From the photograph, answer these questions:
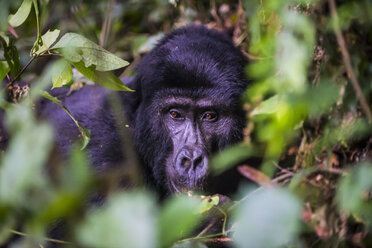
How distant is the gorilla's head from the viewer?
10.3 ft

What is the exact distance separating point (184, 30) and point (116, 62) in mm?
1629

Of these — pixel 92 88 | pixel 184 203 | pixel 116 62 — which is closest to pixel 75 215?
pixel 184 203

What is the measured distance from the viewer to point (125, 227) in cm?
93

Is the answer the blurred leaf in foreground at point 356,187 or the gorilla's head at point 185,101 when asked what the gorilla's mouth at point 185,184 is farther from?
the blurred leaf in foreground at point 356,187

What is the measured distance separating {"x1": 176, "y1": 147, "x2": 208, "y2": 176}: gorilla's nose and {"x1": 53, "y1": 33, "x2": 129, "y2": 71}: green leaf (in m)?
0.95

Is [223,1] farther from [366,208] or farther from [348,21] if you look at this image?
[366,208]

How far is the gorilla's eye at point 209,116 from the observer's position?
325 cm

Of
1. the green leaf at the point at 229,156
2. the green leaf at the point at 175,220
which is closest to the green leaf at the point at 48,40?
the green leaf at the point at 229,156

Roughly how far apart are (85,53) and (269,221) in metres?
1.29

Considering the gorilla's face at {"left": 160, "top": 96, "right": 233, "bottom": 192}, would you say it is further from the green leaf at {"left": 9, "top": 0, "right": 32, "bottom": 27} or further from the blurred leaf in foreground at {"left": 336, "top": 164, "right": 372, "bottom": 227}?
the blurred leaf in foreground at {"left": 336, "top": 164, "right": 372, "bottom": 227}

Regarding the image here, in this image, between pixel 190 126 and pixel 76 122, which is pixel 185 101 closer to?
pixel 190 126

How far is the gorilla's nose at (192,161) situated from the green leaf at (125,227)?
1.74m

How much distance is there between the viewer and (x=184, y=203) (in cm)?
100

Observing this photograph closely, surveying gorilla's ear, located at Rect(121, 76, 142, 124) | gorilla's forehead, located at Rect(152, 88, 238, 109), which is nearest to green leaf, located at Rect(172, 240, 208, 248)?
gorilla's forehead, located at Rect(152, 88, 238, 109)
